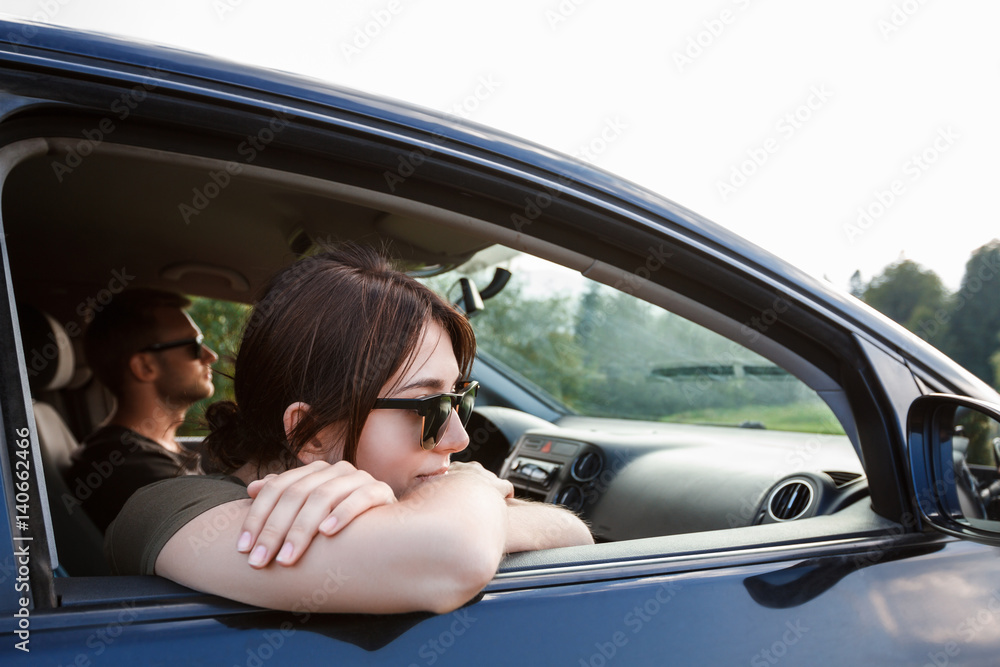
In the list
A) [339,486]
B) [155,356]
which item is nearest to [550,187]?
[339,486]

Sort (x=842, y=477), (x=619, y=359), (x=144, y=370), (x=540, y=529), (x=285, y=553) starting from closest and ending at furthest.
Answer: (x=285, y=553)
(x=540, y=529)
(x=842, y=477)
(x=144, y=370)
(x=619, y=359)

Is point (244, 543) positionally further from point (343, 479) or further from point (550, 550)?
point (550, 550)

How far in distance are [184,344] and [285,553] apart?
228cm

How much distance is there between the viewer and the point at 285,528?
2.97 feet

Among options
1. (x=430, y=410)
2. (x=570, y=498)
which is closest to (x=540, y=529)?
(x=430, y=410)

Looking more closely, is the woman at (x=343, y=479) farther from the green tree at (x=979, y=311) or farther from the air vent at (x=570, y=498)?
the green tree at (x=979, y=311)

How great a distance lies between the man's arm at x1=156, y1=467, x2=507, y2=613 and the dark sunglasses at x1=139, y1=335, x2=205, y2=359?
211 centimetres

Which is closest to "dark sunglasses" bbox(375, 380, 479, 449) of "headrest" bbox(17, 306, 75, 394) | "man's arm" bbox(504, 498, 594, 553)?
"man's arm" bbox(504, 498, 594, 553)

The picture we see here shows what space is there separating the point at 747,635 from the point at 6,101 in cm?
133

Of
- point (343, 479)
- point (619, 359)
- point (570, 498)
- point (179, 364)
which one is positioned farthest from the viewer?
point (619, 359)

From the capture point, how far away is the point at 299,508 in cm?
94

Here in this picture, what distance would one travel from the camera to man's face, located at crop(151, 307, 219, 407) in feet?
9.16

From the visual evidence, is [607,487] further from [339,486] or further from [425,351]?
[339,486]

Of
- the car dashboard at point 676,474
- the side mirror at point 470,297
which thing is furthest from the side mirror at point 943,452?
the side mirror at point 470,297
